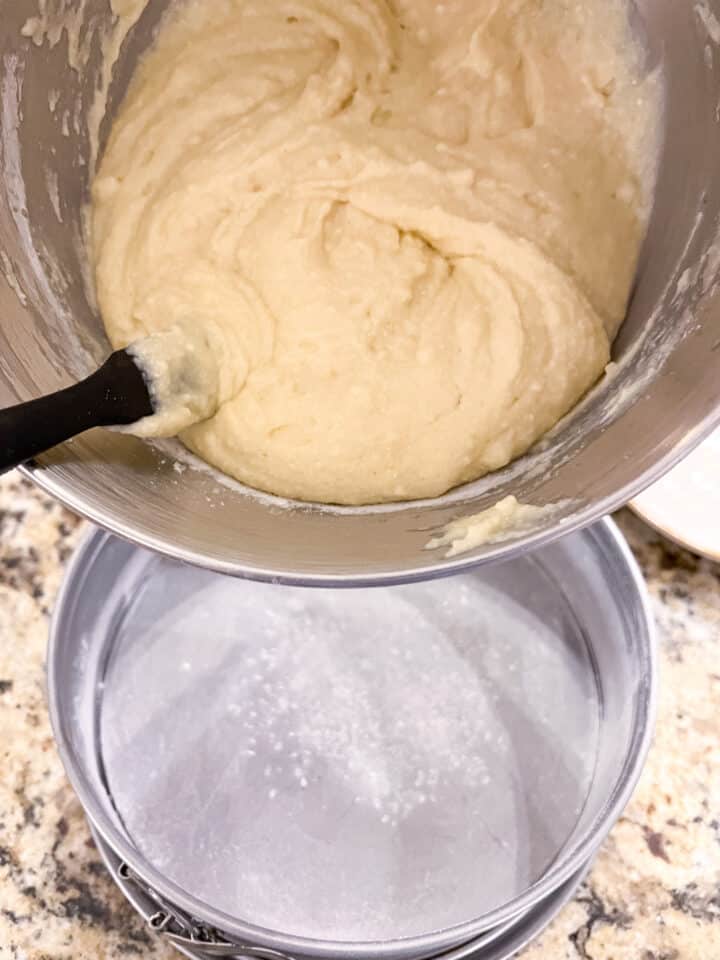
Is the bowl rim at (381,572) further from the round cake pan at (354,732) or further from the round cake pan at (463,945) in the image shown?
the round cake pan at (463,945)

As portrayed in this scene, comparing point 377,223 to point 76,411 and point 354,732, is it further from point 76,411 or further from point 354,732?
point 354,732

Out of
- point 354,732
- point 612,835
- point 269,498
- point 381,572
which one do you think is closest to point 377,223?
point 269,498

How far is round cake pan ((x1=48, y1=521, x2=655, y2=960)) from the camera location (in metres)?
1.15

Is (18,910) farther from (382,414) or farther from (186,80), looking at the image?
(186,80)

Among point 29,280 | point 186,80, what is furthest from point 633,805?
point 186,80

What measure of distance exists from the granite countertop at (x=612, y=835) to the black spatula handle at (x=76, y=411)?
62cm

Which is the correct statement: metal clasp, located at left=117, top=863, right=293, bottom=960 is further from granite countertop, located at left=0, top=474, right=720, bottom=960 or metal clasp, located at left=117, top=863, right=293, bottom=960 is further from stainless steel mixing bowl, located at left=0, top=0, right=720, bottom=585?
stainless steel mixing bowl, located at left=0, top=0, right=720, bottom=585

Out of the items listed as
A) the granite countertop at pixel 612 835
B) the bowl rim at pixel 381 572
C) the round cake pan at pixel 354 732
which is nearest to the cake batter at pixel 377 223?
the bowl rim at pixel 381 572

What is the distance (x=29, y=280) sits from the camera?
97cm

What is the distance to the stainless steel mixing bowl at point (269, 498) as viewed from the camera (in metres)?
0.81

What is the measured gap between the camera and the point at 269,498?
1011 millimetres

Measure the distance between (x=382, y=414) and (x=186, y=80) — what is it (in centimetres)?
51

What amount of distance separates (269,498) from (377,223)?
37cm

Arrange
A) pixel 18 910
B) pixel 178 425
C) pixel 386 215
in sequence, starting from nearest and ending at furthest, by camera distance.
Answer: pixel 178 425
pixel 386 215
pixel 18 910
